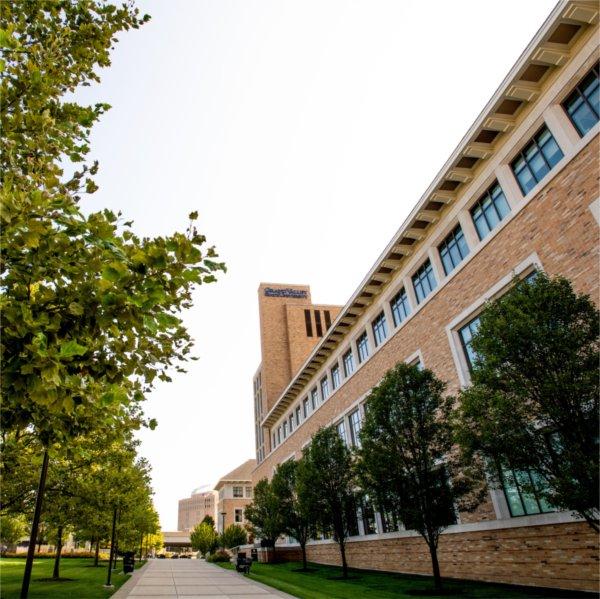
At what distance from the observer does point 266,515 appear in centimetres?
3136

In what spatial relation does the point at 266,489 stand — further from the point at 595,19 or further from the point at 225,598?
the point at 595,19

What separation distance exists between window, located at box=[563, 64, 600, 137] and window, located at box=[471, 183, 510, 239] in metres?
3.11

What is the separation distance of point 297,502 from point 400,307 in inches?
533

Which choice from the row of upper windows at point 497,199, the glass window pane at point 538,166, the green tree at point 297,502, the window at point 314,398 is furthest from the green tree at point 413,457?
the window at point 314,398

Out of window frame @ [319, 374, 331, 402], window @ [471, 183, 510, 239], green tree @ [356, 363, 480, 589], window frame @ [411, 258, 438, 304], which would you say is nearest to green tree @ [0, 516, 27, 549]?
window frame @ [319, 374, 331, 402]

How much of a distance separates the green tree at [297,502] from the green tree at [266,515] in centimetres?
41

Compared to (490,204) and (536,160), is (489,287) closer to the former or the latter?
(490,204)

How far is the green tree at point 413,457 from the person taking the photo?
13289 millimetres

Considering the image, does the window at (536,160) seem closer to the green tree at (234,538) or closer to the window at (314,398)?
the window at (314,398)

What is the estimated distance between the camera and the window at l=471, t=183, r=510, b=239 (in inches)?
572

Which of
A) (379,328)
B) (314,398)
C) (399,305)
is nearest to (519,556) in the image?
(399,305)

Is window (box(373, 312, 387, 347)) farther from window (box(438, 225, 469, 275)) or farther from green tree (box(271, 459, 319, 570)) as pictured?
green tree (box(271, 459, 319, 570))

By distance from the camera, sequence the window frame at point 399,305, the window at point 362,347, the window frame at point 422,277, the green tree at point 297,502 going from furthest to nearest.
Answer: the window at point 362,347, the green tree at point 297,502, the window frame at point 399,305, the window frame at point 422,277

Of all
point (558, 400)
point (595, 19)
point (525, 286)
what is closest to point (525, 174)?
point (595, 19)
